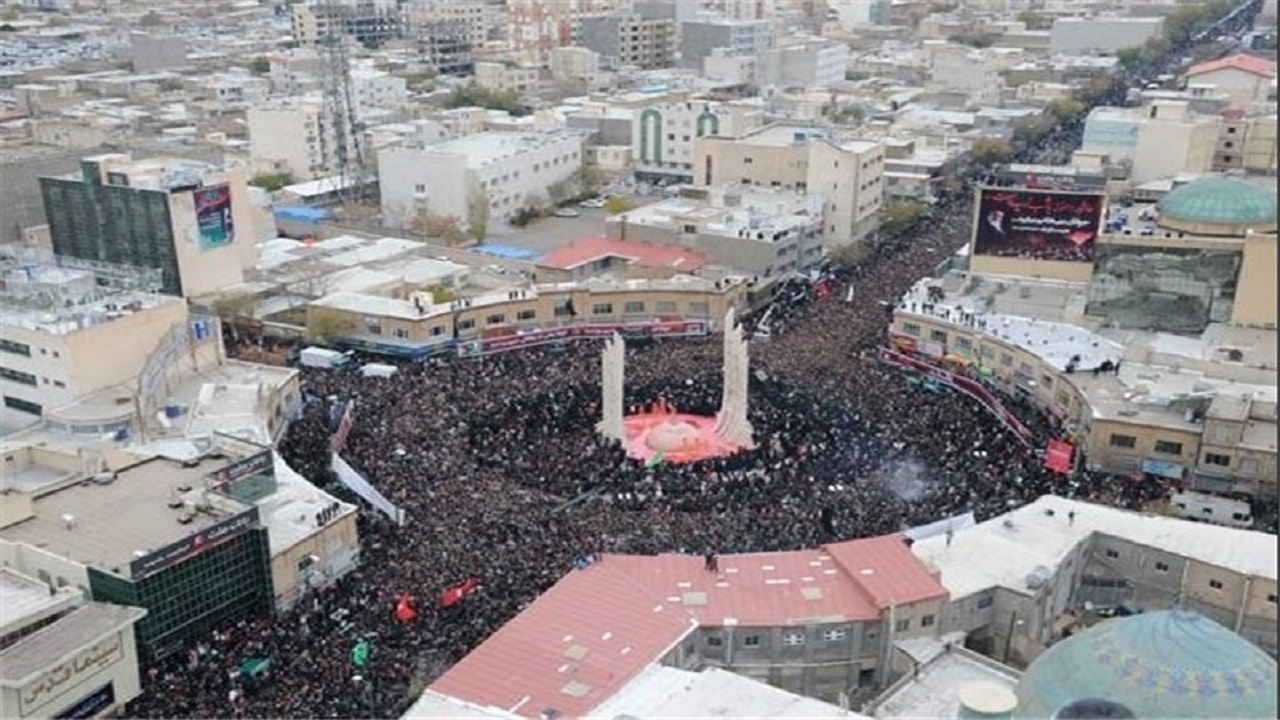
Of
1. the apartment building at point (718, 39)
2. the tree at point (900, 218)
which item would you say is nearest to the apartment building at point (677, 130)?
the tree at point (900, 218)

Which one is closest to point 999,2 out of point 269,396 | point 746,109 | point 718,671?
point 746,109

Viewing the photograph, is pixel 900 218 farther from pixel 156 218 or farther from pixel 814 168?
pixel 156 218

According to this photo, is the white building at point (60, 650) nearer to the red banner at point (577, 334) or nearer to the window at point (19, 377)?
the window at point (19, 377)

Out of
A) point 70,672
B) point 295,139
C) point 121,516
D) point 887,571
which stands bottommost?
point 70,672

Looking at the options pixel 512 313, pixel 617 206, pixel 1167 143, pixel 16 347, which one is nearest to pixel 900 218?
pixel 1167 143

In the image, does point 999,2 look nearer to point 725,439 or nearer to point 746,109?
point 746,109
